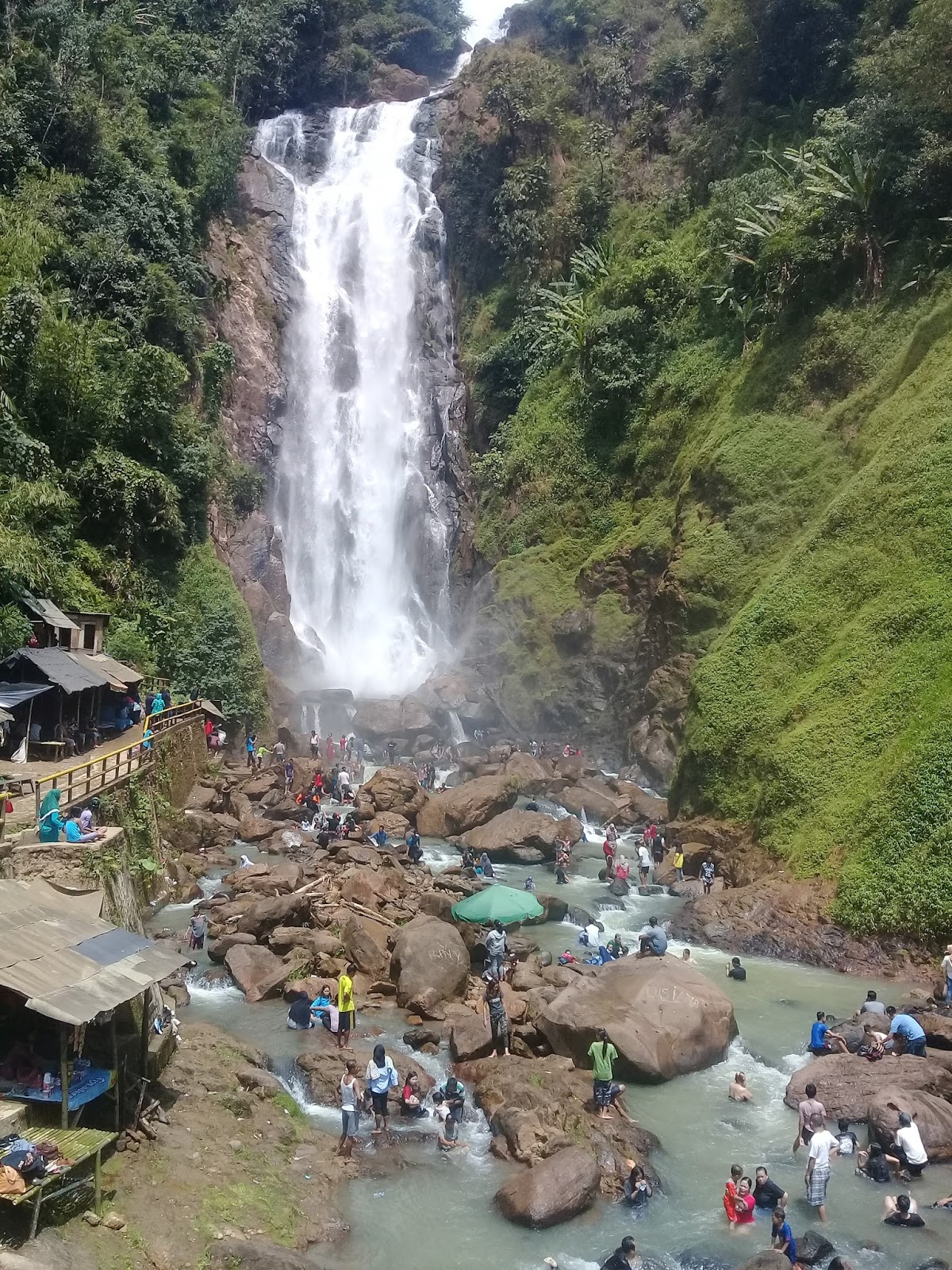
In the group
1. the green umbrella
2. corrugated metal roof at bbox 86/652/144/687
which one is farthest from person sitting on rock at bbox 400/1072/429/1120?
corrugated metal roof at bbox 86/652/144/687

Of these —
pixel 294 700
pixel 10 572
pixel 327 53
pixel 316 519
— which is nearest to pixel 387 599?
pixel 316 519

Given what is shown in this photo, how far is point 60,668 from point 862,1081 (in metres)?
18.5

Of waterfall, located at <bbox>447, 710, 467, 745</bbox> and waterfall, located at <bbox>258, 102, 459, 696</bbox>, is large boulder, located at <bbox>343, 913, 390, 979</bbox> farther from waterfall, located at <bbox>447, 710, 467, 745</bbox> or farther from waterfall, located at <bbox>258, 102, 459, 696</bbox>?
waterfall, located at <bbox>258, 102, 459, 696</bbox>

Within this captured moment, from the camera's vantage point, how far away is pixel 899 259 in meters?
32.6

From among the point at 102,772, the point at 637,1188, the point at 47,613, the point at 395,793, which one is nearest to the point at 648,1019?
the point at 637,1188

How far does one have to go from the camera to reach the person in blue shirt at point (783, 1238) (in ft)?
34.9

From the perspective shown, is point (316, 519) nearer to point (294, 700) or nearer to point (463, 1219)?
point (294, 700)

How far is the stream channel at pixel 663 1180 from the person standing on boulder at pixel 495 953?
6.27ft

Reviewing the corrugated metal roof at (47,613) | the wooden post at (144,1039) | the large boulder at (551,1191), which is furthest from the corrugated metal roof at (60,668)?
the large boulder at (551,1191)

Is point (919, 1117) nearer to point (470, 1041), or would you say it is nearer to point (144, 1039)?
point (470, 1041)

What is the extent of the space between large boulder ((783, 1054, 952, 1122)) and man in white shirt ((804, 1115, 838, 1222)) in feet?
6.55

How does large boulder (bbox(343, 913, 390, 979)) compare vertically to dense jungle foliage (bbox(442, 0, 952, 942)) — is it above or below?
below

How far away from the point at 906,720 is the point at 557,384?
3045cm

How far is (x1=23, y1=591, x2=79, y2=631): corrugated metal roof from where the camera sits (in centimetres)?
2447
